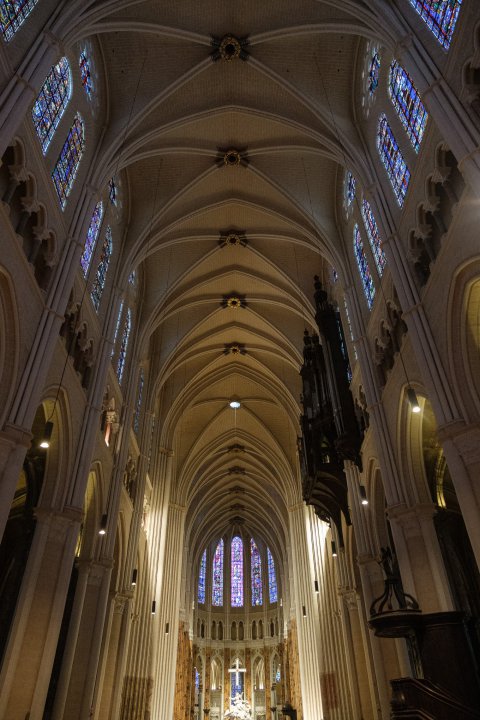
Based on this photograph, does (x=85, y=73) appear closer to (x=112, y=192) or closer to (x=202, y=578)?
(x=112, y=192)

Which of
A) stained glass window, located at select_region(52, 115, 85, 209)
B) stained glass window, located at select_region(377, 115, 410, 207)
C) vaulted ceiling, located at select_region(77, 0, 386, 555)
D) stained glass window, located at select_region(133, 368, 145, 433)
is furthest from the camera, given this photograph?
stained glass window, located at select_region(133, 368, 145, 433)

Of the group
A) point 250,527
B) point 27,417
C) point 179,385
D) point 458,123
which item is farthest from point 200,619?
point 458,123

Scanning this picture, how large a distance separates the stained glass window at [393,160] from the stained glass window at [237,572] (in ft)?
133

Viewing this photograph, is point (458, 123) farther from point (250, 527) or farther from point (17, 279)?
point (250, 527)

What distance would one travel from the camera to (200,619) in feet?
139

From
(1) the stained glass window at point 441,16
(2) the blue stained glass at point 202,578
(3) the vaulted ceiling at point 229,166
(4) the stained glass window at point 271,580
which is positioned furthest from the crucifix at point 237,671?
(1) the stained glass window at point 441,16

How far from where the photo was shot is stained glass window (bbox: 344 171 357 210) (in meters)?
16.8

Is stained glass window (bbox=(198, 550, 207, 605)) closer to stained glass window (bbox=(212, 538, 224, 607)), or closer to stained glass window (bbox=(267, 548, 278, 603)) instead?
stained glass window (bbox=(212, 538, 224, 607))

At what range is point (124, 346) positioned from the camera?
739 inches

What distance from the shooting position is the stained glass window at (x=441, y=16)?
9102 millimetres

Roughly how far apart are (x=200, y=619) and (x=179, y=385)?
25087mm

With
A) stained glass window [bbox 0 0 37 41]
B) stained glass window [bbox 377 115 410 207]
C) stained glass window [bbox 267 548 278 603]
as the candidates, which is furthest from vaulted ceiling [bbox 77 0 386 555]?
stained glass window [bbox 267 548 278 603]

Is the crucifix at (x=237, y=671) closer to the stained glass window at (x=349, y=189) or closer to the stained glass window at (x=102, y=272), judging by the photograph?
the stained glass window at (x=102, y=272)

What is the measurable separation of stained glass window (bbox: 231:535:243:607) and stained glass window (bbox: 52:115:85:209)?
40.7 meters
